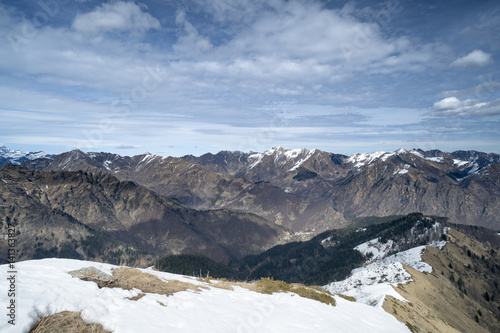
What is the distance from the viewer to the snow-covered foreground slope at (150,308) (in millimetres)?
11156

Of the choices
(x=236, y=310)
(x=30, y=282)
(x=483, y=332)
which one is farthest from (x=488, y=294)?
(x=30, y=282)

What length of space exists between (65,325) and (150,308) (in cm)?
440

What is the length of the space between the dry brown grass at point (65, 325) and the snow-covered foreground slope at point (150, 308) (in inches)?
11.7

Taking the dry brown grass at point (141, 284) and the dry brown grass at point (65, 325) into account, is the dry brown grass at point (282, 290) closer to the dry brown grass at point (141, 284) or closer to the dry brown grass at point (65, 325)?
the dry brown grass at point (141, 284)

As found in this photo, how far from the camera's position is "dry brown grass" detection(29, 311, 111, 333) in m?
9.46

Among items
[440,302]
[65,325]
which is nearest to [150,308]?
[65,325]

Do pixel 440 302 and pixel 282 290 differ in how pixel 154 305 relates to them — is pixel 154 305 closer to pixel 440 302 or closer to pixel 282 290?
pixel 282 290

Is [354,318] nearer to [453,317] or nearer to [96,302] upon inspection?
[96,302]

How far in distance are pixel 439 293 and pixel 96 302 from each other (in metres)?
139

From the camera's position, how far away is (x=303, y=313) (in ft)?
68.8

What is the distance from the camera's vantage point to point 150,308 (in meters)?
13.9

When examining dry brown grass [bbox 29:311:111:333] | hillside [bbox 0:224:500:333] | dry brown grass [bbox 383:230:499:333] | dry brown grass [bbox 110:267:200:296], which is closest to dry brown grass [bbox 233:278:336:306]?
hillside [bbox 0:224:500:333]

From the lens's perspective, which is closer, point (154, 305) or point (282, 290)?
point (154, 305)

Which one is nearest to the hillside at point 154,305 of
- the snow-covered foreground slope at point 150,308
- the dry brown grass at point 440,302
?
the snow-covered foreground slope at point 150,308
